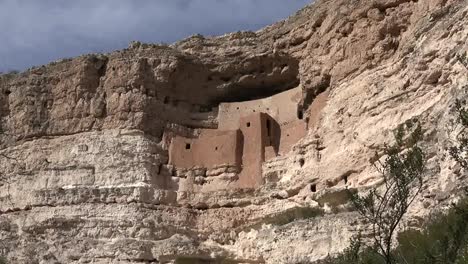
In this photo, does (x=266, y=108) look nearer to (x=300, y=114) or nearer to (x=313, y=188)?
(x=300, y=114)

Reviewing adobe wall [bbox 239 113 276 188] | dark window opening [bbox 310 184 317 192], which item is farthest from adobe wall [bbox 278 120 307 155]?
dark window opening [bbox 310 184 317 192]

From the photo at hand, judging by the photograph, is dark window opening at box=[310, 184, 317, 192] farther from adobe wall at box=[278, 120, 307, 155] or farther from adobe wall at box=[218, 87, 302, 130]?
adobe wall at box=[218, 87, 302, 130]

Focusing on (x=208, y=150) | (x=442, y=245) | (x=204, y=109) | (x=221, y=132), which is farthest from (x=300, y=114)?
(x=442, y=245)

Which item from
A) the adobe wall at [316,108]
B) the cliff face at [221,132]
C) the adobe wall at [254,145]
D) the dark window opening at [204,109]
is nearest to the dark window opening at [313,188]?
the cliff face at [221,132]

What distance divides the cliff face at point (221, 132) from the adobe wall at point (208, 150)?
178 mm

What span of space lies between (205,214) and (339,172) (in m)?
4.93

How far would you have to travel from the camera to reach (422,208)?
17.2 m

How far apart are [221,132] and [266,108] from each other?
1752 millimetres

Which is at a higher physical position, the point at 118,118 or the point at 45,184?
the point at 118,118

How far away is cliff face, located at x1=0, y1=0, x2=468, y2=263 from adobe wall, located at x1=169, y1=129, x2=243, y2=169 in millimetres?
178

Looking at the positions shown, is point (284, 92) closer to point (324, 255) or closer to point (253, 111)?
point (253, 111)

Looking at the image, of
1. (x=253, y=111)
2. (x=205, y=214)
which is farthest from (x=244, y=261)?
(x=253, y=111)

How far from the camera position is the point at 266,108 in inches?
1078

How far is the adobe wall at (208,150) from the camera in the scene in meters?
26.2
